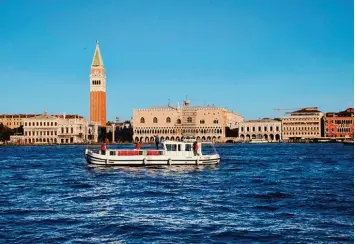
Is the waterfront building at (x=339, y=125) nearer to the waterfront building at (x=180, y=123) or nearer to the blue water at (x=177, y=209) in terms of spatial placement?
the waterfront building at (x=180, y=123)

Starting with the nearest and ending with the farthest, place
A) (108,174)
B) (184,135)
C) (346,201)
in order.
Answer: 1. (346,201)
2. (108,174)
3. (184,135)

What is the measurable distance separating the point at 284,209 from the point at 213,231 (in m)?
3.63

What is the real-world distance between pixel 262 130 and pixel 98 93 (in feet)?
114

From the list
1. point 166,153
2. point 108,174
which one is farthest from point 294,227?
point 166,153

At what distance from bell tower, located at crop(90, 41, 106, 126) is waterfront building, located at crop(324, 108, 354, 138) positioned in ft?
149

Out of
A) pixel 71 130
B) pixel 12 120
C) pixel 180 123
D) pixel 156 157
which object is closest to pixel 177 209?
pixel 156 157

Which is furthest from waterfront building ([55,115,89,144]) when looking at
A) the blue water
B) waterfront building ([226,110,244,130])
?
the blue water

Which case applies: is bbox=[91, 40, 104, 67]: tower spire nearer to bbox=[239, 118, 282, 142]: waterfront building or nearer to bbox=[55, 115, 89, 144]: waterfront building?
bbox=[55, 115, 89, 144]: waterfront building

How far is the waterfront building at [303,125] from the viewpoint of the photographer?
118 meters

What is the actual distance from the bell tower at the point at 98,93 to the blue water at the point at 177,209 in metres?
99.3

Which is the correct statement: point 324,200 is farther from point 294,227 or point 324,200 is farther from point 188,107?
point 188,107

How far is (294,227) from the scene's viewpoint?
13266 mm

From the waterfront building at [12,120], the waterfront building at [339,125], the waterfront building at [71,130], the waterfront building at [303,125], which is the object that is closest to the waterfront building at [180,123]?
the waterfront building at [71,130]

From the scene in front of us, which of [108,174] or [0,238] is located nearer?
[0,238]
